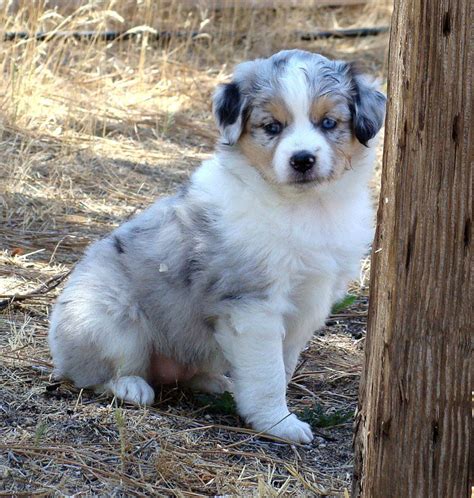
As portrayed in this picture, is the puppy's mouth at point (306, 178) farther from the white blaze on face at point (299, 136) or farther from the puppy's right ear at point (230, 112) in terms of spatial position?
the puppy's right ear at point (230, 112)

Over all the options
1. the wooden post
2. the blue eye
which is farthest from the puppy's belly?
the wooden post

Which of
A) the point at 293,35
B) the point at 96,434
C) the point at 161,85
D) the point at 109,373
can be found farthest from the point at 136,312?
the point at 293,35

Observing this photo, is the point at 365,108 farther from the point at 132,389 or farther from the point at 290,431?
the point at 132,389

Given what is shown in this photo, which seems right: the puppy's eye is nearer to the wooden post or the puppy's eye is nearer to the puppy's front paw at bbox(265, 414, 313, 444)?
the puppy's front paw at bbox(265, 414, 313, 444)

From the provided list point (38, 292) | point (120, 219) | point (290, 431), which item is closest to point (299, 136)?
point (290, 431)

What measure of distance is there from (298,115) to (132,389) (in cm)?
144

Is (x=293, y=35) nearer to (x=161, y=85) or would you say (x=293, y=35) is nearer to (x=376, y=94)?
(x=161, y=85)

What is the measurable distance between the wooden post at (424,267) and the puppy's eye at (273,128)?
140 cm

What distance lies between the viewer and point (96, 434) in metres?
3.96

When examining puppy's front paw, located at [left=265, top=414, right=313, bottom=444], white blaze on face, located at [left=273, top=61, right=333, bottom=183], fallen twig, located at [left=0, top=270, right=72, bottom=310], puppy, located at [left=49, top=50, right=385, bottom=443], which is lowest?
puppy's front paw, located at [left=265, top=414, right=313, bottom=444]

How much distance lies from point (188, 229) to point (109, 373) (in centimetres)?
77

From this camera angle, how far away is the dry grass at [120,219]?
145 inches

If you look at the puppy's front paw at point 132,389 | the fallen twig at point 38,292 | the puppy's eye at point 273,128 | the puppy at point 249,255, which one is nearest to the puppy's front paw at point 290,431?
the puppy at point 249,255

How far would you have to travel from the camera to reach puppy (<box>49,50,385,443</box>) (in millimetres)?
4082
